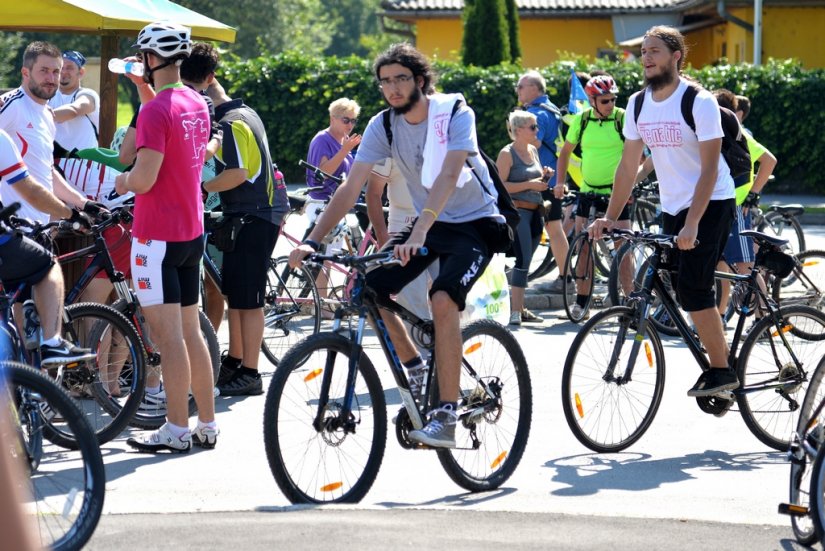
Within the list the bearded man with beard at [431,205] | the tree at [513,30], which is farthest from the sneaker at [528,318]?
the tree at [513,30]

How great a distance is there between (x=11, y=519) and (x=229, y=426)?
548cm

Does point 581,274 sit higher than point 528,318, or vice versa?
point 581,274

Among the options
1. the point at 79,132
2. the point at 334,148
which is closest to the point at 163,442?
the point at 79,132

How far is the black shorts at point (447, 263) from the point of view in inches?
217

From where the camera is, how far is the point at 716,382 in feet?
21.9

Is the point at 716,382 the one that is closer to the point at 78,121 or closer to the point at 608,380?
the point at 608,380

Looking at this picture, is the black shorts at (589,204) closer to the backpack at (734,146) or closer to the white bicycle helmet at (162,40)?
the backpack at (734,146)

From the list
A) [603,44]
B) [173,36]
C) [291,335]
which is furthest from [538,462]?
[603,44]

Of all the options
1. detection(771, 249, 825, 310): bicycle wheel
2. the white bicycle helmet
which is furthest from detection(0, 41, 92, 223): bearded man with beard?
detection(771, 249, 825, 310): bicycle wheel

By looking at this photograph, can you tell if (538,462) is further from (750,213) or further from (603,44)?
(603,44)

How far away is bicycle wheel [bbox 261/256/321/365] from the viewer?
9031mm

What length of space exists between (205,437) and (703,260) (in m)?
2.61

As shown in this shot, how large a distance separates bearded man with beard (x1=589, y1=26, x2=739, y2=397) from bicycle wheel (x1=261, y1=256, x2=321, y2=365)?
298cm

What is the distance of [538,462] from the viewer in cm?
636
